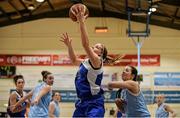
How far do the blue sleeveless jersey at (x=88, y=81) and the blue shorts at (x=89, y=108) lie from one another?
0.06 m

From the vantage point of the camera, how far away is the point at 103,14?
17000 millimetres

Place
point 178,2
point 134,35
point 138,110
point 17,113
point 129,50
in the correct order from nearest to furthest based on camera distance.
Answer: point 138,110, point 17,113, point 178,2, point 134,35, point 129,50

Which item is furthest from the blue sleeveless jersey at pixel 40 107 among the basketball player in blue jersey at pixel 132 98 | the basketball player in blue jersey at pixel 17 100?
the basketball player in blue jersey at pixel 132 98

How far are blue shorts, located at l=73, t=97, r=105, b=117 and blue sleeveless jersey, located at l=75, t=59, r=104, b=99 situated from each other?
0.06 meters

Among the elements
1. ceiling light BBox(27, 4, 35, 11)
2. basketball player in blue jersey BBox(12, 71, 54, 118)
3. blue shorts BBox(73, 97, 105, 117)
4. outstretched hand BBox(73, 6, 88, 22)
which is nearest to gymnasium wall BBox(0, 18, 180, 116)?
→ ceiling light BBox(27, 4, 35, 11)

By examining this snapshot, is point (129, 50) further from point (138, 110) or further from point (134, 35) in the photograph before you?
point (138, 110)

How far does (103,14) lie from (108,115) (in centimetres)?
455

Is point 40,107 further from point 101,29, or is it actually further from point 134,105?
point 101,29

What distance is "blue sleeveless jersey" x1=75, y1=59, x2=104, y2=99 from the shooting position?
404 cm

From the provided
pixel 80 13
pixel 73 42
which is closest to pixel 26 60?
pixel 73 42

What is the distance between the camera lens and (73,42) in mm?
16641

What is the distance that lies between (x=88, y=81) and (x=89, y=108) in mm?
285

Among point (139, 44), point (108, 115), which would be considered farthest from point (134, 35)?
point (108, 115)

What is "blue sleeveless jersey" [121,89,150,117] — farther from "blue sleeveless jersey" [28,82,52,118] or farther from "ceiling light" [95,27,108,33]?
"ceiling light" [95,27,108,33]
